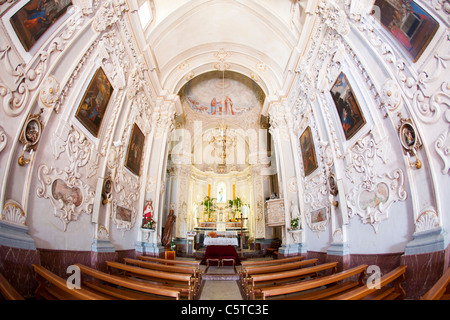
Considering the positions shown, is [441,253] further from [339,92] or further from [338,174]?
[339,92]

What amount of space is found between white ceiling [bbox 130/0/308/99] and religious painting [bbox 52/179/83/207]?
20.6ft

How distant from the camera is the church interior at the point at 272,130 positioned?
3922mm

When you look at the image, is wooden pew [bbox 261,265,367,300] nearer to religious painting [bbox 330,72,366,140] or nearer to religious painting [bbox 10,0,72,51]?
religious painting [bbox 330,72,366,140]

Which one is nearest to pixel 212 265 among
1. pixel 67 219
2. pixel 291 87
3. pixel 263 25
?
pixel 67 219

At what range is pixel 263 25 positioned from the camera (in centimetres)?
1050

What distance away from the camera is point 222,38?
480 inches

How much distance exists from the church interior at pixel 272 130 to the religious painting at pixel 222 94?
3985 mm

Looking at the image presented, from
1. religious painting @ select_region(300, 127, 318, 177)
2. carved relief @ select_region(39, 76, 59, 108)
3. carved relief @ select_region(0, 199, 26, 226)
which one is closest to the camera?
carved relief @ select_region(0, 199, 26, 226)

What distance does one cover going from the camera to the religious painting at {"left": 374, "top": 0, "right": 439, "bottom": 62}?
406 centimetres

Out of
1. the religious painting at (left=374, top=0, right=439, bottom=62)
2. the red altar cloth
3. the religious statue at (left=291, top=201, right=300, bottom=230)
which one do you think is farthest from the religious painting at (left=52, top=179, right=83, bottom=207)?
the religious painting at (left=374, top=0, right=439, bottom=62)

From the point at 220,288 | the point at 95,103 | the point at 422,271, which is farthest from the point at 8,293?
the point at 422,271

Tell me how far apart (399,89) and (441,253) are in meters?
3.32

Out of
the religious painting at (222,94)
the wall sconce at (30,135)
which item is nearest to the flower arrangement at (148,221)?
the wall sconce at (30,135)

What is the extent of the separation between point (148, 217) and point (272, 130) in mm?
7648
